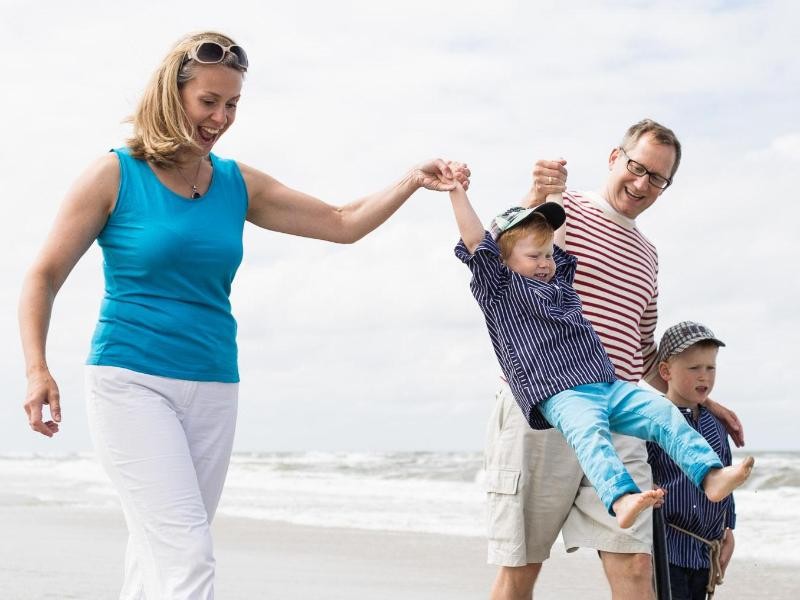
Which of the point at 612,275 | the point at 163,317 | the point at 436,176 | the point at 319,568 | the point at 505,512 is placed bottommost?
the point at 319,568

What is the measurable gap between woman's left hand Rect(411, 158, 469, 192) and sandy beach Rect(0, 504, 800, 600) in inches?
150

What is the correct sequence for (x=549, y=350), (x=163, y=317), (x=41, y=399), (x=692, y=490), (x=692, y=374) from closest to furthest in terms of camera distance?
1. (x=41, y=399)
2. (x=163, y=317)
3. (x=549, y=350)
4. (x=692, y=490)
5. (x=692, y=374)

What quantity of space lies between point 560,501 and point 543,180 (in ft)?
3.75

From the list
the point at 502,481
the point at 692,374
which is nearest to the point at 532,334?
the point at 502,481

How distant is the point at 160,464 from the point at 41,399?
344mm

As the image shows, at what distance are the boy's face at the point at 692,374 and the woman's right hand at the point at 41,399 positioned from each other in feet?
8.25

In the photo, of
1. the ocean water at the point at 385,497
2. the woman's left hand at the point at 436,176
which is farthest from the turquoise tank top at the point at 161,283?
the ocean water at the point at 385,497

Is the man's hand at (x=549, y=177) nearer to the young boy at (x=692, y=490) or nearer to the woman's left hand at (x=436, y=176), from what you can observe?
the woman's left hand at (x=436, y=176)

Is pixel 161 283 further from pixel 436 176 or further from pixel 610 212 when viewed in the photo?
pixel 610 212

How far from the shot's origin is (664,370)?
4469 mm

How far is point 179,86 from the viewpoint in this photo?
308cm

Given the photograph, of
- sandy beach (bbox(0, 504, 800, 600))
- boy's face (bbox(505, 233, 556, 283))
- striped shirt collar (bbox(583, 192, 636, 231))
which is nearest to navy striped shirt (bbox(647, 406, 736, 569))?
striped shirt collar (bbox(583, 192, 636, 231))

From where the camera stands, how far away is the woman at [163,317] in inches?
113

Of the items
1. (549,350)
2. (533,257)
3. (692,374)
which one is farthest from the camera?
(692,374)
